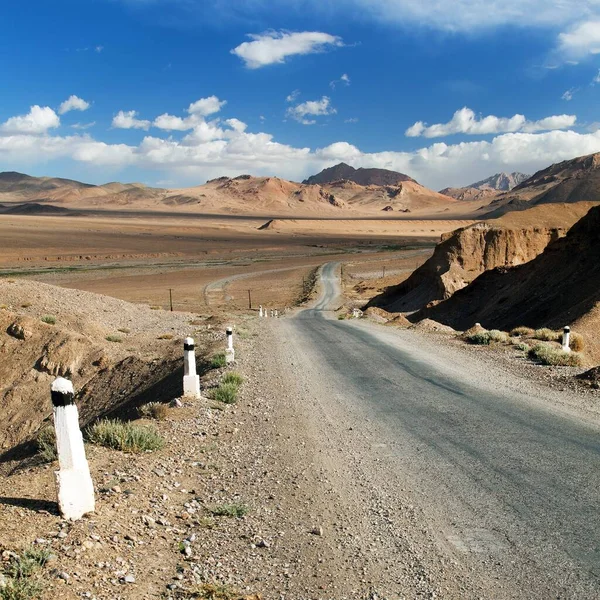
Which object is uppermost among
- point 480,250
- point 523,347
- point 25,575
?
point 25,575

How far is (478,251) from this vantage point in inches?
1746

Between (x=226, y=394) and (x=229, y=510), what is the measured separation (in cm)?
435

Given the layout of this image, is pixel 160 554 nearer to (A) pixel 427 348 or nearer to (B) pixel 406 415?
(B) pixel 406 415

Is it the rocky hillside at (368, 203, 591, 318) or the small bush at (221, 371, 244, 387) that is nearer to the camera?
the small bush at (221, 371, 244, 387)

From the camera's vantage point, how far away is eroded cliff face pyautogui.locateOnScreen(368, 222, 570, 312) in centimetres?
4331

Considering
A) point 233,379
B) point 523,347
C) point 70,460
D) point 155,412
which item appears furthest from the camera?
point 523,347

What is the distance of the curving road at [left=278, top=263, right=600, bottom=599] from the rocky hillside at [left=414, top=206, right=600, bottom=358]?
10695mm

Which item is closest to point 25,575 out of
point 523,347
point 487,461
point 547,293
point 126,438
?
point 126,438

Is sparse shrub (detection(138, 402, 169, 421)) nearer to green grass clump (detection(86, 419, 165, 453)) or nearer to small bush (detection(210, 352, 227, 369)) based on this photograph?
green grass clump (detection(86, 419, 165, 453))

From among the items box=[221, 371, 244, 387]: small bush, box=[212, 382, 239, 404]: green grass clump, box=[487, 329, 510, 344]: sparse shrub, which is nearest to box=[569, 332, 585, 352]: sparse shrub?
box=[487, 329, 510, 344]: sparse shrub

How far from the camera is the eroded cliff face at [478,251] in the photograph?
43.3 metres

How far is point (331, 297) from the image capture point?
53.3 metres

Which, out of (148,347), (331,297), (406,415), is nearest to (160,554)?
(406,415)

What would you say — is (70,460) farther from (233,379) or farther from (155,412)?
(233,379)
